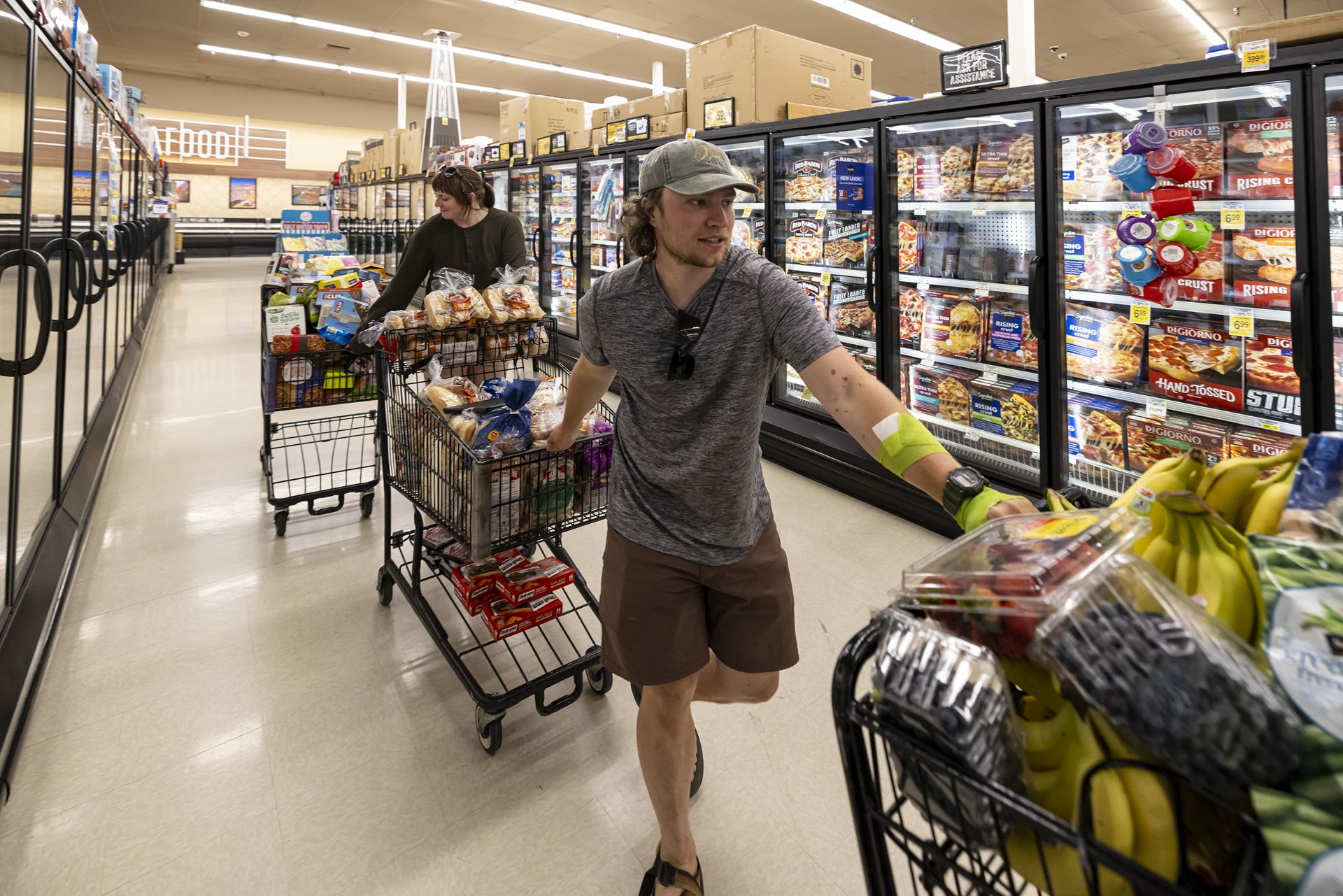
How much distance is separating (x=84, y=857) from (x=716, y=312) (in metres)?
1.87

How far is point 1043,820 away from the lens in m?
0.51

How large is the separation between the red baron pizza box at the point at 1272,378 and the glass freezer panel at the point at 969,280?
0.75 metres

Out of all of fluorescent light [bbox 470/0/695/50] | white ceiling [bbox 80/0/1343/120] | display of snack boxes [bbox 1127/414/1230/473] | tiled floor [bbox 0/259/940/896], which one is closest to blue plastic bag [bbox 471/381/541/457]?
tiled floor [bbox 0/259/940/896]

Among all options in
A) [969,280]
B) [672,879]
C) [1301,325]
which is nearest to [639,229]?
[672,879]

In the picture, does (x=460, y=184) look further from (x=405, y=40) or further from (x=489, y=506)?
(x=405, y=40)

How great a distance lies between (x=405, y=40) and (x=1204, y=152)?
492 inches

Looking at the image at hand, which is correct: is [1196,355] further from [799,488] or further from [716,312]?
[716,312]

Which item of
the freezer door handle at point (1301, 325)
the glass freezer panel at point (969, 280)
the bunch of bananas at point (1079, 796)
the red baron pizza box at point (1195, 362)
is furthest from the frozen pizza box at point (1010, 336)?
the bunch of bananas at point (1079, 796)

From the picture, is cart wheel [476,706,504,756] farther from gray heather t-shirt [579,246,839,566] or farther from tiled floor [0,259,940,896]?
gray heather t-shirt [579,246,839,566]

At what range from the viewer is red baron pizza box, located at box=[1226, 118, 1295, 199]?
7.50 ft

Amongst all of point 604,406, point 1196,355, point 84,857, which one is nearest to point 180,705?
point 84,857

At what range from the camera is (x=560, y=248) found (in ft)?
23.9

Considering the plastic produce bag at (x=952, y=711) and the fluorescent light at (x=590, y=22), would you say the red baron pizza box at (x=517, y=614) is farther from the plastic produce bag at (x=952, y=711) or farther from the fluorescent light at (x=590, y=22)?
the fluorescent light at (x=590, y=22)

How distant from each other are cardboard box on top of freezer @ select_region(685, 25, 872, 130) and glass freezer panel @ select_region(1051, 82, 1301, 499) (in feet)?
6.34
